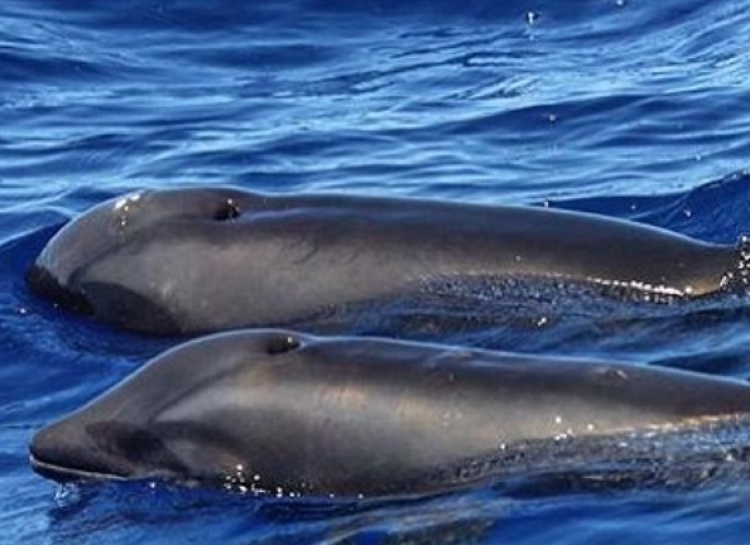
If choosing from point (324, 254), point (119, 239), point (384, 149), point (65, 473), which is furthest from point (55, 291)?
point (384, 149)

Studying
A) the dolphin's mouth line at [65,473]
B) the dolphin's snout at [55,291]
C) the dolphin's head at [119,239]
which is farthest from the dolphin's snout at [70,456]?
the dolphin's snout at [55,291]

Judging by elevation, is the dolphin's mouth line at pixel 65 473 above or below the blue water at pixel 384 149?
below

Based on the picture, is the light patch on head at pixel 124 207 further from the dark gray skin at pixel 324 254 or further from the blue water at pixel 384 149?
the blue water at pixel 384 149

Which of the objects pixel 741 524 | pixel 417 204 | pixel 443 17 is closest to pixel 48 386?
pixel 417 204

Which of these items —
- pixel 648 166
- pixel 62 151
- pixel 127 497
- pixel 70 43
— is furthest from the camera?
pixel 70 43

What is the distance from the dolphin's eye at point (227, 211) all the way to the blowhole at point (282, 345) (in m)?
2.31

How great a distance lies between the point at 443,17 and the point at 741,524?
41.5ft

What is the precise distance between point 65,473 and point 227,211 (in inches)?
94.8

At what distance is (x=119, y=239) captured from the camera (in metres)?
12.6

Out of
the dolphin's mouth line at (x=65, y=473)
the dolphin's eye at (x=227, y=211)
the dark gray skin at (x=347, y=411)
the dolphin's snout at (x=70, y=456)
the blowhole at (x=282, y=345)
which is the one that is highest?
the dolphin's eye at (x=227, y=211)

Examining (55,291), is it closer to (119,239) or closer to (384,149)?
(119,239)

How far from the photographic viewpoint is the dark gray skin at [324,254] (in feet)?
39.6

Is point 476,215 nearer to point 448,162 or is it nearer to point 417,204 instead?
point 417,204

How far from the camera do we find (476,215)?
12.3 m
